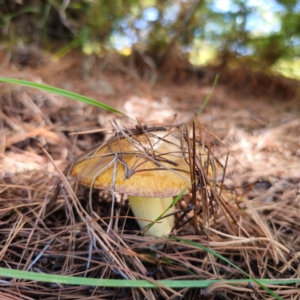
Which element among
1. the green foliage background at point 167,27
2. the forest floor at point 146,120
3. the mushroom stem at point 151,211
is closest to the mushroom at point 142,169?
the mushroom stem at point 151,211

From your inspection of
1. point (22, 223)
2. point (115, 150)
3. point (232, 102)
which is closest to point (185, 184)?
point (115, 150)

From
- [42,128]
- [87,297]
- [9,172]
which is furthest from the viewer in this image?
[42,128]

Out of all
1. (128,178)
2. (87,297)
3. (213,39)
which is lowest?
(87,297)

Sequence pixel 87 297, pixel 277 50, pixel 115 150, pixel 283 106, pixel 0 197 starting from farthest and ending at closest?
pixel 277 50, pixel 283 106, pixel 0 197, pixel 115 150, pixel 87 297

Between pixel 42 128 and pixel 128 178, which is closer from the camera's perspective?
pixel 128 178

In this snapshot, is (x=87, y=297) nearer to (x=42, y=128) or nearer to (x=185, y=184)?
(x=185, y=184)

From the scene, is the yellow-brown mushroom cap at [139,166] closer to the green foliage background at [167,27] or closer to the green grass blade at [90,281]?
the green grass blade at [90,281]
